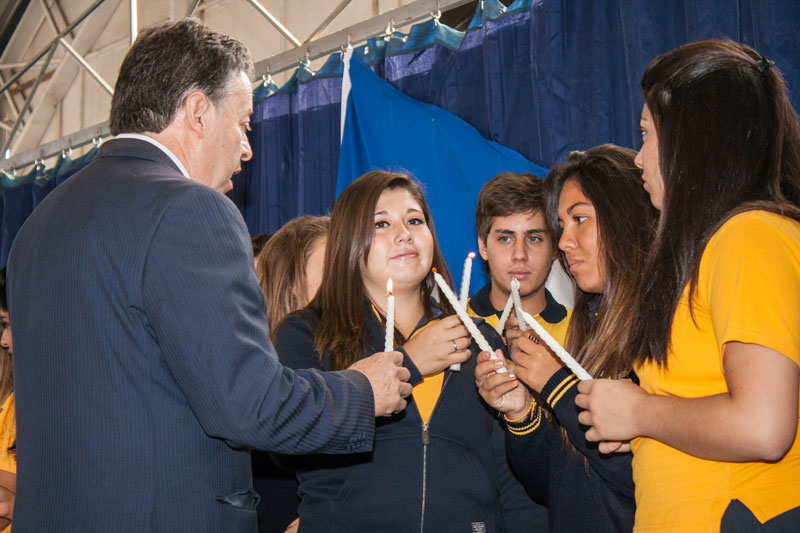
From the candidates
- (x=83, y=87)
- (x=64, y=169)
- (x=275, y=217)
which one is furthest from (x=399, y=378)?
(x=83, y=87)

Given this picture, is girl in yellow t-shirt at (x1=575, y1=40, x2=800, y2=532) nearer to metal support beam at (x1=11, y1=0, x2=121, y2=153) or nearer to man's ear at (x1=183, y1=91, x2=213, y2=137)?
man's ear at (x1=183, y1=91, x2=213, y2=137)

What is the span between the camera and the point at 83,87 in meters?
6.00

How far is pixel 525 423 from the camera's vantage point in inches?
68.6

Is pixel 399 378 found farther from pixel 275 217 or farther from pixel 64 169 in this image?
pixel 64 169

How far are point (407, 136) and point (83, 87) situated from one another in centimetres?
411

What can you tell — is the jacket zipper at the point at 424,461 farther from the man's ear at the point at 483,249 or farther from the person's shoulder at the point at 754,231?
the man's ear at the point at 483,249

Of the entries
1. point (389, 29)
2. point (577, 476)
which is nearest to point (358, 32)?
point (389, 29)

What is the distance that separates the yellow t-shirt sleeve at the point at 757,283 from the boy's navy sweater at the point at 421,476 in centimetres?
74

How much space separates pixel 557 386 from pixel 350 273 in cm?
68

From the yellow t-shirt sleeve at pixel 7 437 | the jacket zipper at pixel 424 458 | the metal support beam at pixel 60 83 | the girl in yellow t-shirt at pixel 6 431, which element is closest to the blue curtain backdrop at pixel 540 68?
the jacket zipper at pixel 424 458

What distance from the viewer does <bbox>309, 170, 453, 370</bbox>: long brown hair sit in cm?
186

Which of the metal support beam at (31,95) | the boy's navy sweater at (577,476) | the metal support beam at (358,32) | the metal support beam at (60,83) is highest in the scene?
the metal support beam at (60,83)

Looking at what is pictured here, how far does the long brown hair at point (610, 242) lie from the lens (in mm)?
1461

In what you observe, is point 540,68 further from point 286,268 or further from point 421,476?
point 421,476
